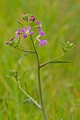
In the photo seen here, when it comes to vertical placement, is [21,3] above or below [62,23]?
above

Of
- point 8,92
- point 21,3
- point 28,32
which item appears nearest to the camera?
point 28,32

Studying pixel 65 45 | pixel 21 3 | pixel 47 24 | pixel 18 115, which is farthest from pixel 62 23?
pixel 65 45

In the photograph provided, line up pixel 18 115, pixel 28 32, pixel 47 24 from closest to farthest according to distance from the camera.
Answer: pixel 28 32, pixel 18 115, pixel 47 24

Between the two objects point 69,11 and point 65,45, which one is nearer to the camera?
point 65,45


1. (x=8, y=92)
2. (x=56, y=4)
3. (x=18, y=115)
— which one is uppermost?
(x=56, y=4)

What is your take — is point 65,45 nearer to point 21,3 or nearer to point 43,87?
point 43,87

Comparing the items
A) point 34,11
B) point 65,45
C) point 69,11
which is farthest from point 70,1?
point 65,45

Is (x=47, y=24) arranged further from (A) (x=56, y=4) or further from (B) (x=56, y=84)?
(B) (x=56, y=84)
